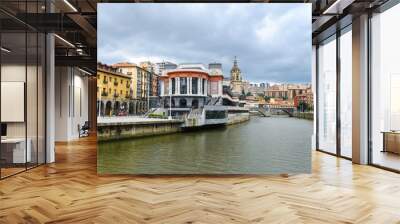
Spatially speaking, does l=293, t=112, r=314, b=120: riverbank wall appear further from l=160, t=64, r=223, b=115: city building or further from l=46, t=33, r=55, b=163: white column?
l=46, t=33, r=55, b=163: white column

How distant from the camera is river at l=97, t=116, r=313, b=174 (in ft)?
19.5

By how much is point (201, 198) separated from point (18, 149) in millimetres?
3643

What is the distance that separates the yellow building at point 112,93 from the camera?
593 cm

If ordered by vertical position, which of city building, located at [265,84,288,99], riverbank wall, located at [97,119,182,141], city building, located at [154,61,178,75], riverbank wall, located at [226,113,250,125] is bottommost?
riverbank wall, located at [97,119,182,141]

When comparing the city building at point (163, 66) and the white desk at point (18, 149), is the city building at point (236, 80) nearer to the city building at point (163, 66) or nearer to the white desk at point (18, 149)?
the city building at point (163, 66)

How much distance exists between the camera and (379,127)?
703 cm

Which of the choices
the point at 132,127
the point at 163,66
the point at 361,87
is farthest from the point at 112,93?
the point at 361,87

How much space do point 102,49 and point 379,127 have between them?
5311 mm

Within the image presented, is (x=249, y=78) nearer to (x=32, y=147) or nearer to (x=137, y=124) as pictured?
(x=137, y=124)

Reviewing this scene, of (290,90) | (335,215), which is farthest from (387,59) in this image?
(335,215)

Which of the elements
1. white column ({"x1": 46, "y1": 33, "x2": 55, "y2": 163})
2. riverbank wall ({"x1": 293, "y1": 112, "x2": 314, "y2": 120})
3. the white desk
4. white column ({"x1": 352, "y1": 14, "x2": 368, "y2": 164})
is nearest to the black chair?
white column ({"x1": 46, "y1": 33, "x2": 55, "y2": 163})

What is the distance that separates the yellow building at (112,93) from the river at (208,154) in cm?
53

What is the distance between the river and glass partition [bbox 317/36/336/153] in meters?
3.48

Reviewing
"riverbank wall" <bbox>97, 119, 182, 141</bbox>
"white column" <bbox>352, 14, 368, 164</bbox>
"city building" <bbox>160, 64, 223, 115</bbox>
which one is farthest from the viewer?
"white column" <bbox>352, 14, 368, 164</bbox>
